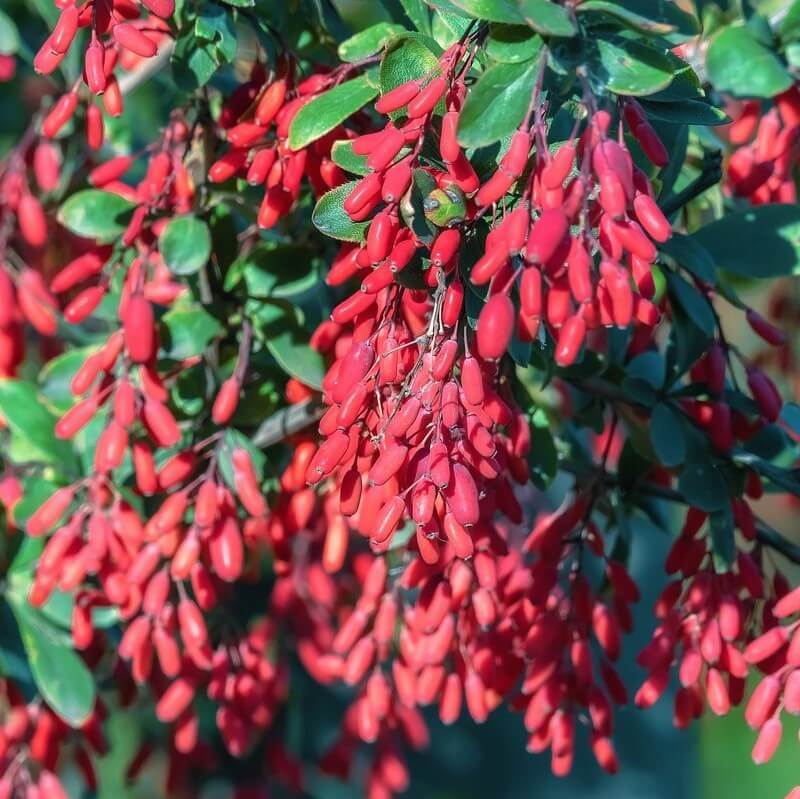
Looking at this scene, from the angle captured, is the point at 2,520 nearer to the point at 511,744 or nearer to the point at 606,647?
the point at 606,647

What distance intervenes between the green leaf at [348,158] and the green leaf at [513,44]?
158mm

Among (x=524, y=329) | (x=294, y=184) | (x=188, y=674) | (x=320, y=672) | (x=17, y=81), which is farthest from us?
(x=17, y=81)

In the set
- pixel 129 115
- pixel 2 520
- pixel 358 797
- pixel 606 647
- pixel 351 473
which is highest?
pixel 351 473

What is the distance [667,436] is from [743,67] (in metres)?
0.33

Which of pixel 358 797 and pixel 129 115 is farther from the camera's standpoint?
pixel 358 797

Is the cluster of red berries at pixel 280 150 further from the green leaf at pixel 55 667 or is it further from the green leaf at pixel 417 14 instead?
the green leaf at pixel 55 667

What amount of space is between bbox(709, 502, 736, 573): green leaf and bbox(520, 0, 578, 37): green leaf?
0.53 meters

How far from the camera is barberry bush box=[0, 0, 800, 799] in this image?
785mm

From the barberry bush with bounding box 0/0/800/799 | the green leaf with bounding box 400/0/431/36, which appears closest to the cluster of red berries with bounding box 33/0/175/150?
the barberry bush with bounding box 0/0/800/799

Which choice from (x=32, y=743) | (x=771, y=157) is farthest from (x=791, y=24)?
(x=32, y=743)

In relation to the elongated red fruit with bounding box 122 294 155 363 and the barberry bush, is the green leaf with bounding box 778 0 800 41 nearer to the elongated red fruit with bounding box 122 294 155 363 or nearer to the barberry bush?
the barberry bush

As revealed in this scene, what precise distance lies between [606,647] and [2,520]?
0.71 m

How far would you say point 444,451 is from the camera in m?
0.79

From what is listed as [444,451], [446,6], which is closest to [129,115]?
[446,6]
